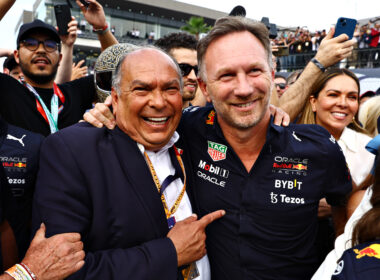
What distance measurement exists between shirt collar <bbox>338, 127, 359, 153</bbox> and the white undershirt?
5.54 feet

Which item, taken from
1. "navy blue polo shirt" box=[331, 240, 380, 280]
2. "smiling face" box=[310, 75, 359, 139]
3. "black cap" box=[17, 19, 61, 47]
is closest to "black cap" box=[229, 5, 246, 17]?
"smiling face" box=[310, 75, 359, 139]

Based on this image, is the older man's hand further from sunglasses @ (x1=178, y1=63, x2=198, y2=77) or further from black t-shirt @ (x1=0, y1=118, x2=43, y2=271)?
sunglasses @ (x1=178, y1=63, x2=198, y2=77)

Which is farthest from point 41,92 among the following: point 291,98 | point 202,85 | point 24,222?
point 291,98

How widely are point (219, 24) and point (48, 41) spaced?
6.96ft

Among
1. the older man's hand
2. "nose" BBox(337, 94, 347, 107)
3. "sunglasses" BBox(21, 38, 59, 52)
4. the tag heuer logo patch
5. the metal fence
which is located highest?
the metal fence

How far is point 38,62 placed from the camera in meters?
3.05

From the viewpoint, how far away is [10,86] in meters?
2.58

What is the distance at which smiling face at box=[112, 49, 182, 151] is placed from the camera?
173 centimetres

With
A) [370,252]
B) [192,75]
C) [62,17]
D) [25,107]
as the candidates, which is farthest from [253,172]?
[62,17]

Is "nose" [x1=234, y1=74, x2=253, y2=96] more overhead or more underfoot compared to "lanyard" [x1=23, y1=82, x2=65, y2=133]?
more overhead

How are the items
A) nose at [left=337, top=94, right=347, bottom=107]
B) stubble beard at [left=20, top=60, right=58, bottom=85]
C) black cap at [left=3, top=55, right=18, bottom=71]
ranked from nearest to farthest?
nose at [left=337, top=94, right=347, bottom=107] → stubble beard at [left=20, top=60, right=58, bottom=85] → black cap at [left=3, top=55, right=18, bottom=71]

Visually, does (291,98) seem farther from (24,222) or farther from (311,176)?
(24,222)

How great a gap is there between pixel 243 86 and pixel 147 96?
1.91ft

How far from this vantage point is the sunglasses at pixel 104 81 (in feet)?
7.68
